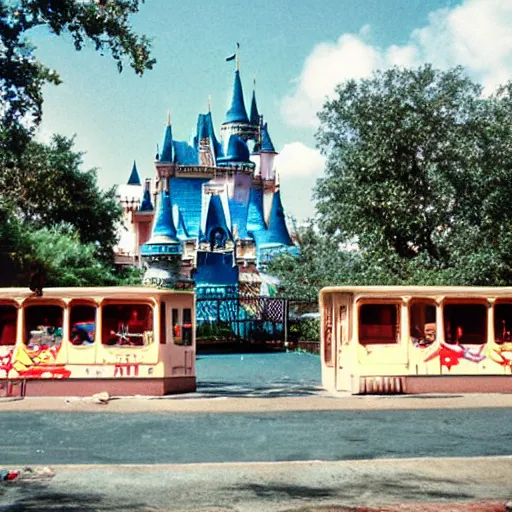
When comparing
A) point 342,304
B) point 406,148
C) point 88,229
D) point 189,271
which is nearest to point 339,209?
point 406,148

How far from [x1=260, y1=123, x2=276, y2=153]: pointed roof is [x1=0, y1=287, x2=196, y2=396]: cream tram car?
53.9m

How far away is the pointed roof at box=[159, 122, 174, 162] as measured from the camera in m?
66.4

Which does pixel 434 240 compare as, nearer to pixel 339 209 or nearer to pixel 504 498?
pixel 339 209

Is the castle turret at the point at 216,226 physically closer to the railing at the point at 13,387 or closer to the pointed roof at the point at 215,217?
the pointed roof at the point at 215,217

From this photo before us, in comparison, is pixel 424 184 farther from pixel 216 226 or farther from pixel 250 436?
pixel 216 226

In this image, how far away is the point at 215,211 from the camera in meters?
64.7

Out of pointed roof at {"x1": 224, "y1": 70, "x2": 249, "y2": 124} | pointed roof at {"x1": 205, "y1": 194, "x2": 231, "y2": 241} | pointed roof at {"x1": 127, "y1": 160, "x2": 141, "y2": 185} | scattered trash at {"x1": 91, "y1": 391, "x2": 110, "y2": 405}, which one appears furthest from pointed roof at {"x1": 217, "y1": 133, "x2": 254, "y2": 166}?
scattered trash at {"x1": 91, "y1": 391, "x2": 110, "y2": 405}

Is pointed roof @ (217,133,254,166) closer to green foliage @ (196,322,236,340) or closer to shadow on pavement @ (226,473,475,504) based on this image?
green foliage @ (196,322,236,340)

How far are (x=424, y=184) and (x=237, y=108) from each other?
131 ft

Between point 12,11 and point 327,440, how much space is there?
7867 millimetres

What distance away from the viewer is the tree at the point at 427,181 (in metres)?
29.9

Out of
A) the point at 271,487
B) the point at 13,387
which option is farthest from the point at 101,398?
the point at 271,487

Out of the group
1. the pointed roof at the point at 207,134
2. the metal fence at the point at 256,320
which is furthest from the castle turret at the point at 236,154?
the metal fence at the point at 256,320

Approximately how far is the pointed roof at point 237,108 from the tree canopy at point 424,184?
121 feet
